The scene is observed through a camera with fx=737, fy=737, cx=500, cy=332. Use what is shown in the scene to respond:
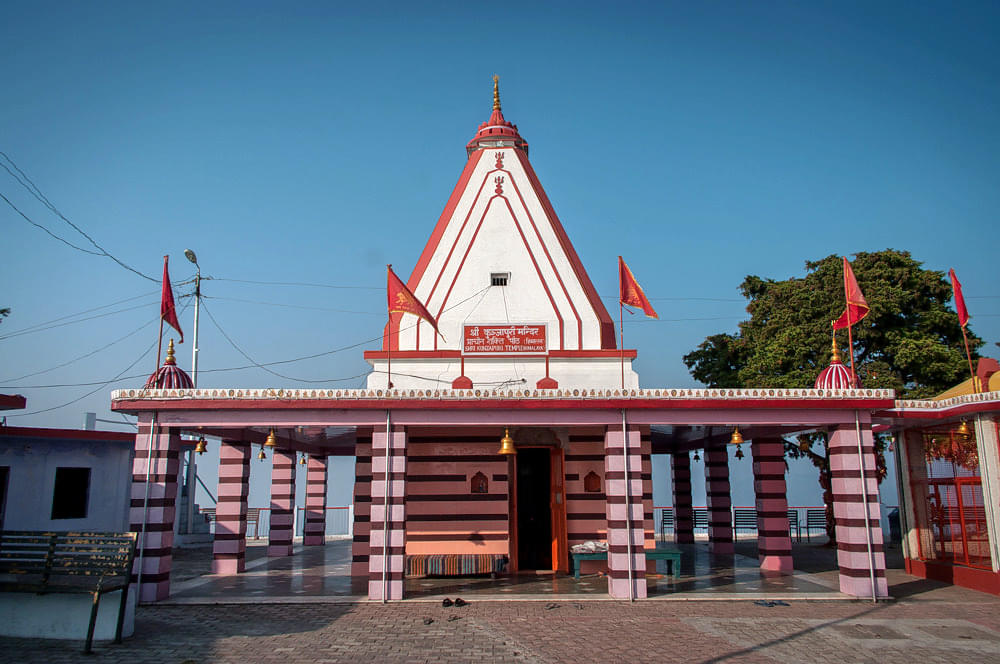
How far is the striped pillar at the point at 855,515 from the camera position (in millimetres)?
14086

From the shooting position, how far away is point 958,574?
15961mm

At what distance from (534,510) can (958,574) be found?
370 inches

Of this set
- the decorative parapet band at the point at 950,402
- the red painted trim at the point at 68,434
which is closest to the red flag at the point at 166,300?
the red painted trim at the point at 68,434

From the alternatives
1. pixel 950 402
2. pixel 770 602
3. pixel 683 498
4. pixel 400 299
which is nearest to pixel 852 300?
pixel 950 402

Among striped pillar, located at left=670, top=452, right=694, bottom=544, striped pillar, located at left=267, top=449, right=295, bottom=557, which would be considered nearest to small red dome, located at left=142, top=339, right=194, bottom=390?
striped pillar, located at left=267, top=449, right=295, bottom=557

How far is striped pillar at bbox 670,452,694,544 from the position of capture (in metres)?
25.8

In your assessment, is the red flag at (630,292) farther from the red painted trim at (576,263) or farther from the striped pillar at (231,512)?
the striped pillar at (231,512)

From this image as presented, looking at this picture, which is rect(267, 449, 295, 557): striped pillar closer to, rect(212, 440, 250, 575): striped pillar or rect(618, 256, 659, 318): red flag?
rect(212, 440, 250, 575): striped pillar

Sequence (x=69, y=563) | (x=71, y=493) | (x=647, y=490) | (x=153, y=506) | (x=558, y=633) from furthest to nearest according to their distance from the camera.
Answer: (x=71, y=493) → (x=647, y=490) → (x=153, y=506) → (x=558, y=633) → (x=69, y=563)

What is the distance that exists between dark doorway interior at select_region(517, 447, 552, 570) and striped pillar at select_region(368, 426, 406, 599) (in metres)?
4.68

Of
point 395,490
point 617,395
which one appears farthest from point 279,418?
point 617,395

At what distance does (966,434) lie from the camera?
51.3 ft

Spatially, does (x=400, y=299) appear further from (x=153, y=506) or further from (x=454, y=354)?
(x=153, y=506)

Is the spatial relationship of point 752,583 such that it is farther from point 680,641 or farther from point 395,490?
point 395,490
